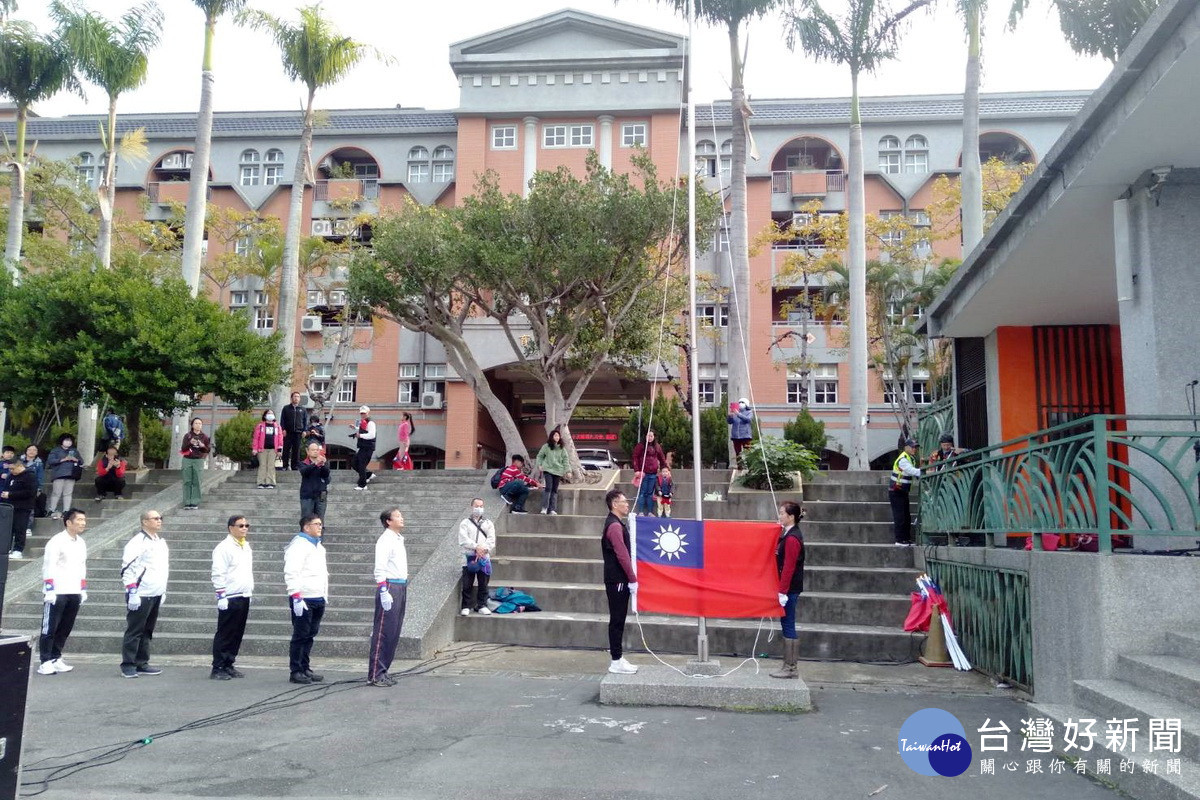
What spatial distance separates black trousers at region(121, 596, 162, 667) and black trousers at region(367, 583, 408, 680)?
101 inches

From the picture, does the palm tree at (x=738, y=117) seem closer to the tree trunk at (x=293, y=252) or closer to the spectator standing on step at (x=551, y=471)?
the spectator standing on step at (x=551, y=471)

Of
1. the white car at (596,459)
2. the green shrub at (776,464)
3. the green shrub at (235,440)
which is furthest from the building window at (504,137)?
the green shrub at (776,464)

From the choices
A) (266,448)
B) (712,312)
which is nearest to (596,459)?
(712,312)

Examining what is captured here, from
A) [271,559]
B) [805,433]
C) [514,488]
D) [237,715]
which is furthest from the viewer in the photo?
[805,433]

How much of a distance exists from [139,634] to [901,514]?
10.1 metres

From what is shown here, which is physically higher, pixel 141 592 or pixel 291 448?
pixel 291 448

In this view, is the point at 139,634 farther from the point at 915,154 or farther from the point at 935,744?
the point at 915,154

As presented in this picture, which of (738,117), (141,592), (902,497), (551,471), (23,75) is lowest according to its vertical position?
(141,592)

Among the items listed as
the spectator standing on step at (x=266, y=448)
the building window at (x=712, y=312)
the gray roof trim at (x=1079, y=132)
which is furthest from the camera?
the building window at (x=712, y=312)

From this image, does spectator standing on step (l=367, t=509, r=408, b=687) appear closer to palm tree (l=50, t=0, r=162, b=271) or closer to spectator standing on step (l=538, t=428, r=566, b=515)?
spectator standing on step (l=538, t=428, r=566, b=515)

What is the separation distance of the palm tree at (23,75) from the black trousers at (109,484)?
347 inches

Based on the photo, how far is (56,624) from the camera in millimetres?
9984

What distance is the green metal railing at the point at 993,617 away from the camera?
850 cm

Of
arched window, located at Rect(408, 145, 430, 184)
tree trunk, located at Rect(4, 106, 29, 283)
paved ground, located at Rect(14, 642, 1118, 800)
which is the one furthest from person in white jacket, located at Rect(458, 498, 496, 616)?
arched window, located at Rect(408, 145, 430, 184)
